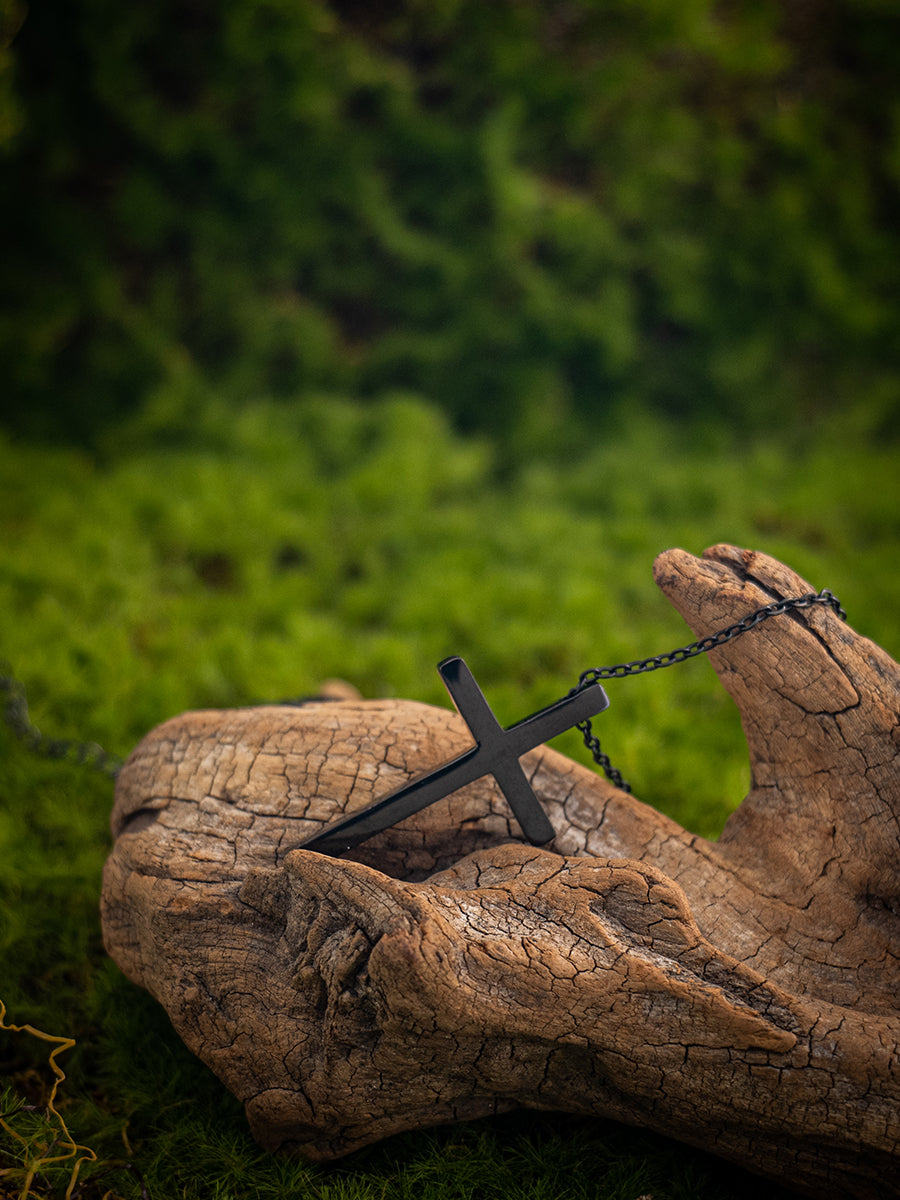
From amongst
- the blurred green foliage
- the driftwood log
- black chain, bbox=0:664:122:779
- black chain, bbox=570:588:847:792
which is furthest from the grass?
black chain, bbox=570:588:847:792

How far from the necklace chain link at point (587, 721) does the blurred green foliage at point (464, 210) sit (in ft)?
10.2

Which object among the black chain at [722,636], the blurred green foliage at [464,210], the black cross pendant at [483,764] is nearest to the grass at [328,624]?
the blurred green foliage at [464,210]

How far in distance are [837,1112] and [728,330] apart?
234 inches

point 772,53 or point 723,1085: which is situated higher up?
point 772,53

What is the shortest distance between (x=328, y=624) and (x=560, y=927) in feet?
9.41

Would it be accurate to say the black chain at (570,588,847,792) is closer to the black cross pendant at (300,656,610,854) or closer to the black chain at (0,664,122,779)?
the black cross pendant at (300,656,610,854)

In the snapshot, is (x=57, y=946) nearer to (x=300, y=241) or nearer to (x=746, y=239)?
(x=300, y=241)

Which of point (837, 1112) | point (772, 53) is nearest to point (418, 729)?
point (837, 1112)

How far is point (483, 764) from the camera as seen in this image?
242 centimetres

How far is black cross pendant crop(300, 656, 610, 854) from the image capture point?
7.77ft

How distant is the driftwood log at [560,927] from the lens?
2018 millimetres

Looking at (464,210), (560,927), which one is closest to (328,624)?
(560,927)

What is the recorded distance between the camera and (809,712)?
96.0 inches

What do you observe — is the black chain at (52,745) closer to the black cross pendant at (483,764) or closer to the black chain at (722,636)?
the black cross pendant at (483,764)
